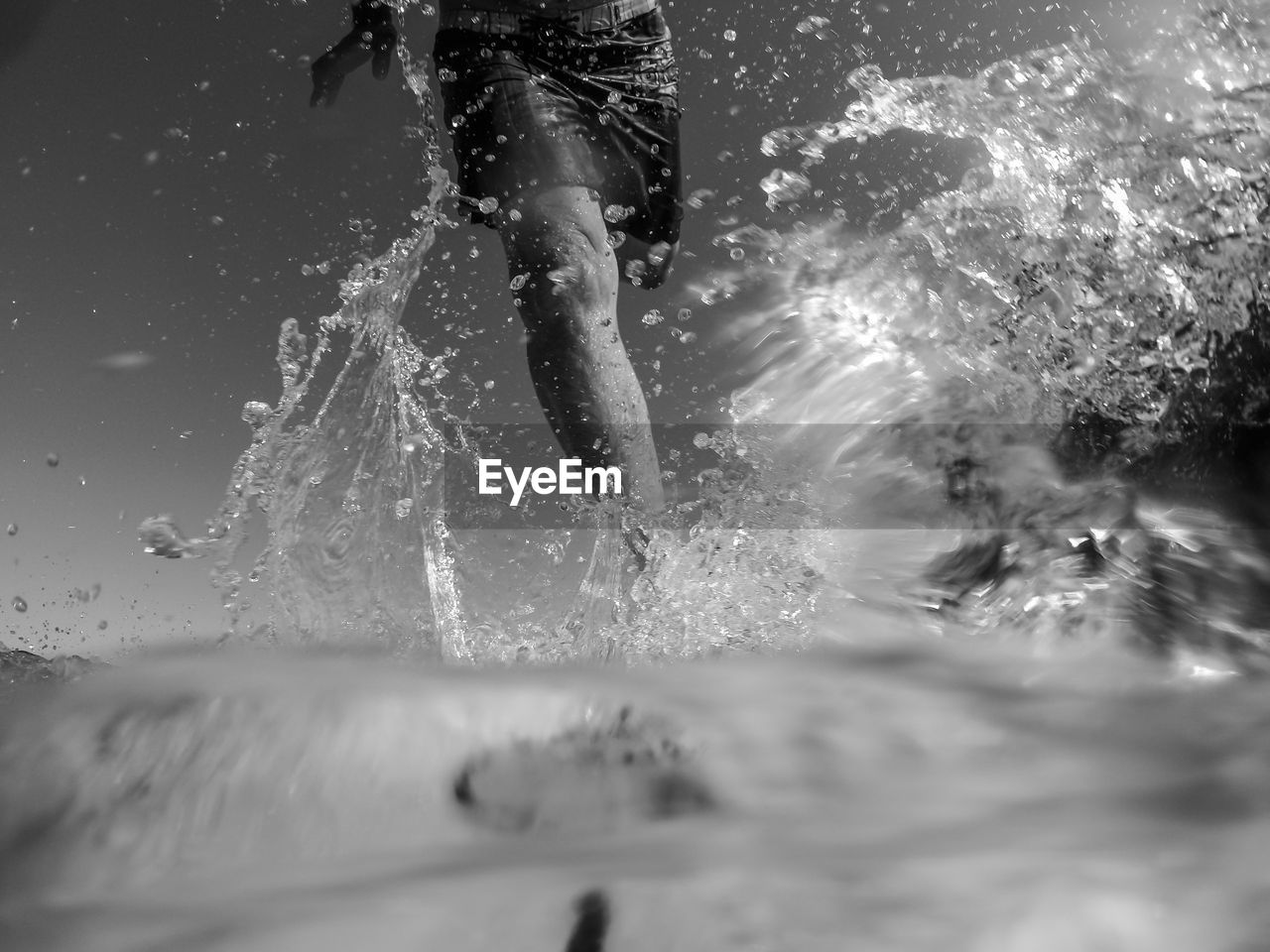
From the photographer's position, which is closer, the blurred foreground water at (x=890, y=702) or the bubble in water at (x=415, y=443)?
the blurred foreground water at (x=890, y=702)

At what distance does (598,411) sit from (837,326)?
0.33 m

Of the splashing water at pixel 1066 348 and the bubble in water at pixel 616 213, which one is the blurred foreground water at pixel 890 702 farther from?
the bubble in water at pixel 616 213

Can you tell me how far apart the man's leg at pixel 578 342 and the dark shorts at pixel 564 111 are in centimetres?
6

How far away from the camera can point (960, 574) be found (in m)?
0.66

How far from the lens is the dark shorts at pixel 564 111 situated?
1.36 metres

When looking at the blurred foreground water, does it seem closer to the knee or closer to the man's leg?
the man's leg

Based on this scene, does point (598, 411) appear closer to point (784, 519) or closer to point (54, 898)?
point (784, 519)

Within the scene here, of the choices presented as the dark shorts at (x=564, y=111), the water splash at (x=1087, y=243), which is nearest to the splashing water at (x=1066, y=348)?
the water splash at (x=1087, y=243)

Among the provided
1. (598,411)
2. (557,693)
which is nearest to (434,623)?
(598,411)

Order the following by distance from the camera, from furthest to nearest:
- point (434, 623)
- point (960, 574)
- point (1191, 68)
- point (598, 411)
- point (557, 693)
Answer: point (434, 623) < point (598, 411) < point (1191, 68) < point (960, 574) < point (557, 693)

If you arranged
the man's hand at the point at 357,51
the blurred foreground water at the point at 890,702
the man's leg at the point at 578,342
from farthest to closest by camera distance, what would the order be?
the man's hand at the point at 357,51, the man's leg at the point at 578,342, the blurred foreground water at the point at 890,702

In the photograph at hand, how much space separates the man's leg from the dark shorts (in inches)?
2.4

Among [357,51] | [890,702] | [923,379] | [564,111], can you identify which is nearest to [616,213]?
[564,111]

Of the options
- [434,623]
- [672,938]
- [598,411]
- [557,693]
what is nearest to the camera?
[672,938]
